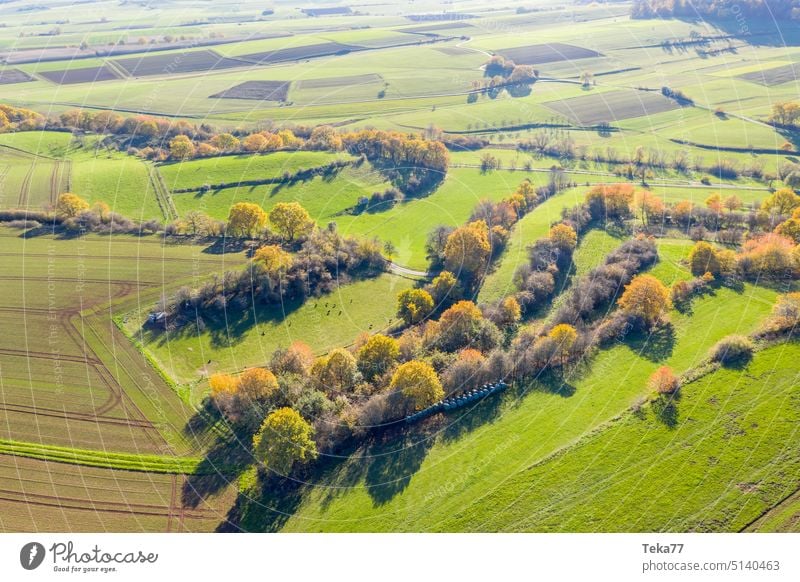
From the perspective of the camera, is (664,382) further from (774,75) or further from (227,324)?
(774,75)

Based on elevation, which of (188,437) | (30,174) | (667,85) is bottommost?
(188,437)

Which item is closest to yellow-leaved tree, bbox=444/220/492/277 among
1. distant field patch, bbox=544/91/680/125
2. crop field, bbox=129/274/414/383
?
crop field, bbox=129/274/414/383

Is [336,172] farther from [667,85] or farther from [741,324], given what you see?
[667,85]

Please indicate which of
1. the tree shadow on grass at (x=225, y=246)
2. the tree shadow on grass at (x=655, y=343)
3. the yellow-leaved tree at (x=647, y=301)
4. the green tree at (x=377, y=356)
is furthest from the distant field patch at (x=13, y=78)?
the tree shadow on grass at (x=655, y=343)

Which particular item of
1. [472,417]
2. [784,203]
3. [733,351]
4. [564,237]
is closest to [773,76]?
[784,203]

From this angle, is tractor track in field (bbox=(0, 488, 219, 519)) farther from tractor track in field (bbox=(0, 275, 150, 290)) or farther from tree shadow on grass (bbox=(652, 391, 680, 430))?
tree shadow on grass (bbox=(652, 391, 680, 430))

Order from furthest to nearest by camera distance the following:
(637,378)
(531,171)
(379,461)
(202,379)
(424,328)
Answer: (531,171)
(424,328)
(202,379)
(637,378)
(379,461)

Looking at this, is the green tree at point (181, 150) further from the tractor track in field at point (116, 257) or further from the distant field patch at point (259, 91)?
the tractor track in field at point (116, 257)

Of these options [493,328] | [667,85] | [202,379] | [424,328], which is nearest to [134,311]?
[202,379]
